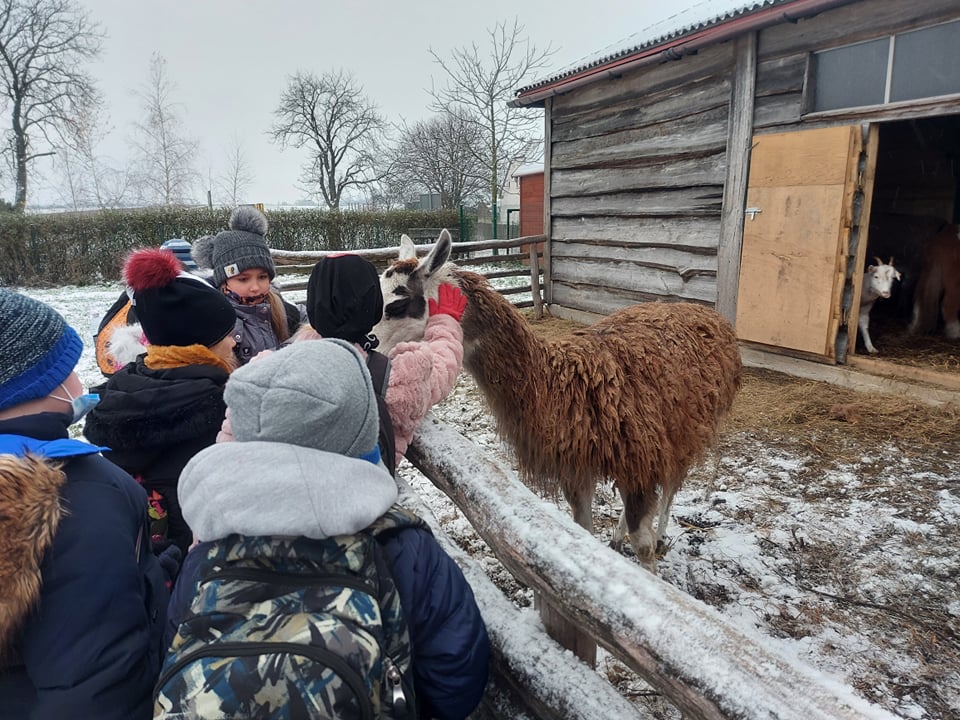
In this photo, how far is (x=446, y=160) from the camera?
35469 mm

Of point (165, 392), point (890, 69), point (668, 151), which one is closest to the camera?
point (165, 392)

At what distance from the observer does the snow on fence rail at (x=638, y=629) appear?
91 centimetres

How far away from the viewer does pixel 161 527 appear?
1732mm

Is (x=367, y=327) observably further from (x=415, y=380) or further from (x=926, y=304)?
(x=926, y=304)

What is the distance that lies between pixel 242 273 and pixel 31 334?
1664 mm

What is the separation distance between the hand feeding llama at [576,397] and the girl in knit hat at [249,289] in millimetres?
647

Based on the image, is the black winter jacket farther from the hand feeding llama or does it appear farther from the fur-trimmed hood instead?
the hand feeding llama

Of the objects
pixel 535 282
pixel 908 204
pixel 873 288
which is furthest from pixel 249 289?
pixel 908 204

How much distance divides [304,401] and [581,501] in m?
2.44

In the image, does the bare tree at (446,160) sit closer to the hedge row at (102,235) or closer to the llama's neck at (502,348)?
the hedge row at (102,235)

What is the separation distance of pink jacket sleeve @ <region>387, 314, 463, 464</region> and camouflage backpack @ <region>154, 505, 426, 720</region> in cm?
80

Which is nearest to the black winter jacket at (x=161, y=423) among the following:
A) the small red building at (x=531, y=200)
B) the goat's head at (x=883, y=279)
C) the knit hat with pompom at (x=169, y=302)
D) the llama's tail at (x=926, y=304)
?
the knit hat with pompom at (x=169, y=302)

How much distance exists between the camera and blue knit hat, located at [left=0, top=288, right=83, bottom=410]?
1174mm

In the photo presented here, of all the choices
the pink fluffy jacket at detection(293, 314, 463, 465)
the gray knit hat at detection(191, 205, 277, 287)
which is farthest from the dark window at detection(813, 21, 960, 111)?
the gray knit hat at detection(191, 205, 277, 287)
